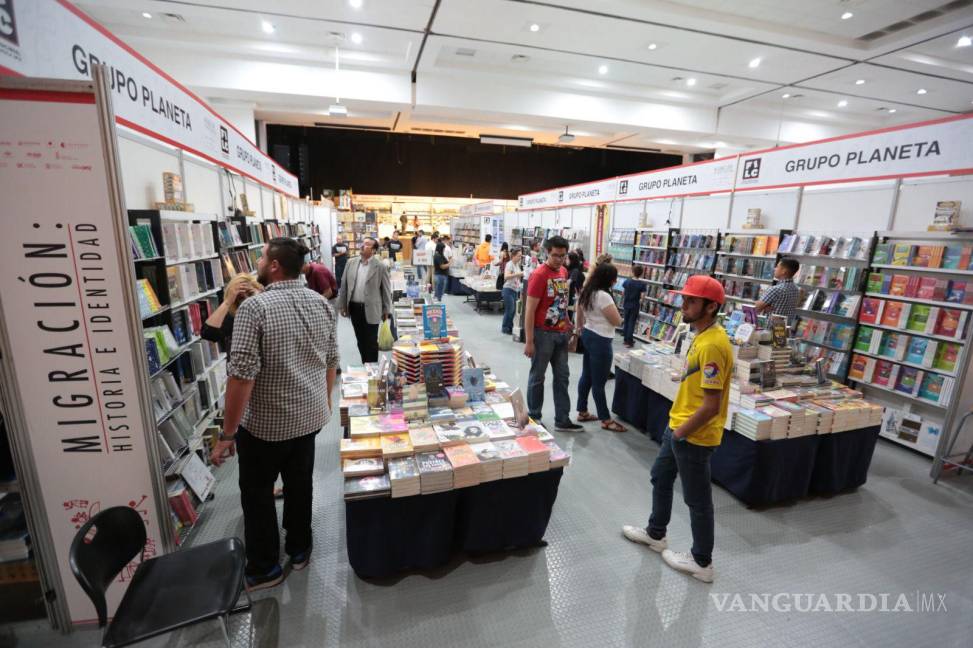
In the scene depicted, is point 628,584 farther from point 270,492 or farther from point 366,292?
point 366,292

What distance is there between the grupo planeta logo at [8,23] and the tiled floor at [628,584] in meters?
2.78

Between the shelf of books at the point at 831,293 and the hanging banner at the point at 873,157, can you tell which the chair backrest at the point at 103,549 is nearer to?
the shelf of books at the point at 831,293

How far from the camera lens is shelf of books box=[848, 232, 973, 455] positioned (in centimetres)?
423

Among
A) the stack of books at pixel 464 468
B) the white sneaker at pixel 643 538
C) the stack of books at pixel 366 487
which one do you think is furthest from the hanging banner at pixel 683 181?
the stack of books at pixel 366 487

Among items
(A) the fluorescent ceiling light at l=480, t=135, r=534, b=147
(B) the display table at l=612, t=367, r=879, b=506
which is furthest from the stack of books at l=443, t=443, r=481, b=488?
(A) the fluorescent ceiling light at l=480, t=135, r=534, b=147

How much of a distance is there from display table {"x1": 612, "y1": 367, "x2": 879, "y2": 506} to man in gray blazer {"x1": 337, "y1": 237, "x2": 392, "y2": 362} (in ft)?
12.2

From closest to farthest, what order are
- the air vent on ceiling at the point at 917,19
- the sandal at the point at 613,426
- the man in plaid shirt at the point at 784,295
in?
the sandal at the point at 613,426 < the man in plaid shirt at the point at 784,295 < the air vent on ceiling at the point at 917,19

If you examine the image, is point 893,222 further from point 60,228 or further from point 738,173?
point 60,228

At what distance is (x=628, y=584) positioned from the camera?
→ 263cm

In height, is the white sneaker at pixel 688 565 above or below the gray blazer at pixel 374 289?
below

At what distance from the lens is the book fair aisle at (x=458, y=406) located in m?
1.97

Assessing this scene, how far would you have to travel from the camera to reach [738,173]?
6.73 metres

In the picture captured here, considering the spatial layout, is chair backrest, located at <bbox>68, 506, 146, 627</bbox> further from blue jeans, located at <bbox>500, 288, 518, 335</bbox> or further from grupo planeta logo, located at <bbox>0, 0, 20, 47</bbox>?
blue jeans, located at <bbox>500, 288, 518, 335</bbox>

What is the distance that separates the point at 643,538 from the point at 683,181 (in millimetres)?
6736
